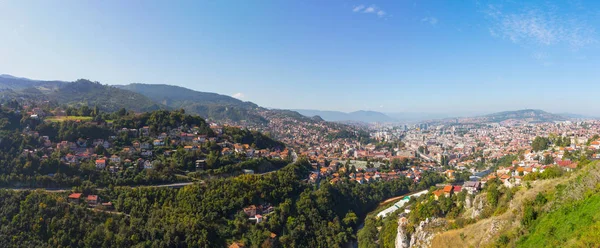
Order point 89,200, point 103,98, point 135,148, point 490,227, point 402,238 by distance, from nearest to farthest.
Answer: point 490,227
point 402,238
point 89,200
point 135,148
point 103,98

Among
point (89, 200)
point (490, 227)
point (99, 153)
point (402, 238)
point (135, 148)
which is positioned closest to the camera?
point (490, 227)

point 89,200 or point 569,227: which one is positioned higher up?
point 569,227

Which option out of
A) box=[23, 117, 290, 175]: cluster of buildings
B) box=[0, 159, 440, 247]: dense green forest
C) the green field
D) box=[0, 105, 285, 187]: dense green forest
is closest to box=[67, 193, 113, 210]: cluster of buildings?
box=[0, 159, 440, 247]: dense green forest

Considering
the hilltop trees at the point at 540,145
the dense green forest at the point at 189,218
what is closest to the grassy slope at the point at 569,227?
the dense green forest at the point at 189,218

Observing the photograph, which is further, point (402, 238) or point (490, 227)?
point (402, 238)

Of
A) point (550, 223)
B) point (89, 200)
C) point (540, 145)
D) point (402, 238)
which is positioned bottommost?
point (402, 238)

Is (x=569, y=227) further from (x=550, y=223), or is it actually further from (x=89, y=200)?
(x=89, y=200)

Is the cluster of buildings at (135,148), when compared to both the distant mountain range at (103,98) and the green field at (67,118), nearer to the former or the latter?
the green field at (67,118)

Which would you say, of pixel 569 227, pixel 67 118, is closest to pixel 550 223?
pixel 569 227

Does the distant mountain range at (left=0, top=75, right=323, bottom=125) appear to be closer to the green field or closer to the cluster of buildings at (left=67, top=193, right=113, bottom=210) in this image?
the green field
